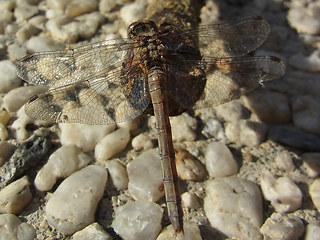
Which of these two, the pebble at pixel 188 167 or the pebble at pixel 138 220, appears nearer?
the pebble at pixel 138 220

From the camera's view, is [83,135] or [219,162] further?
[83,135]

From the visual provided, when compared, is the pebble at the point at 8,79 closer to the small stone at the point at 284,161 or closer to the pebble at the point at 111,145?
the pebble at the point at 111,145

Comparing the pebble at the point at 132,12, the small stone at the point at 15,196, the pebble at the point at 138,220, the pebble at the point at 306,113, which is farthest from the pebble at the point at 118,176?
the pebble at the point at 132,12

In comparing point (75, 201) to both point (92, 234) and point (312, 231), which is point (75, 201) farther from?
point (312, 231)

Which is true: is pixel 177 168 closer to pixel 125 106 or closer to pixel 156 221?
pixel 156 221

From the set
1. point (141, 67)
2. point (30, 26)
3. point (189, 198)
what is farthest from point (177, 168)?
point (30, 26)

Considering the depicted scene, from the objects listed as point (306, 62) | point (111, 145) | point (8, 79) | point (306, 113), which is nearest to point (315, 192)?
point (306, 113)
